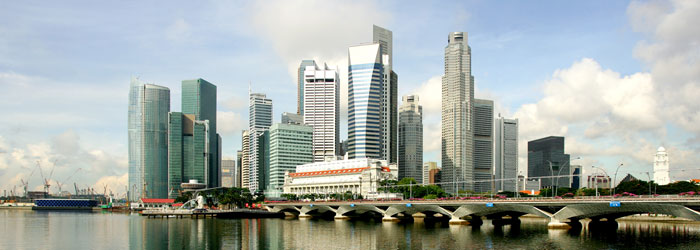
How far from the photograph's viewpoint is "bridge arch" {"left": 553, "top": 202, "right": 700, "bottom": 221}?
3637 inches

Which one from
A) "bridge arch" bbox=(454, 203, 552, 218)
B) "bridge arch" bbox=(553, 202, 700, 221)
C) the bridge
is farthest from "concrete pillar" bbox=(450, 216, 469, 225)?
"bridge arch" bbox=(553, 202, 700, 221)

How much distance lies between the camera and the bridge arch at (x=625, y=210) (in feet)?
303

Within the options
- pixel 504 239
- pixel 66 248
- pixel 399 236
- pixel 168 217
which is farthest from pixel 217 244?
pixel 168 217

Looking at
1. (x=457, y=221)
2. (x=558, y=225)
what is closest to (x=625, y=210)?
(x=558, y=225)

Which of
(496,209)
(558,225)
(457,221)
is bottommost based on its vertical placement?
(457,221)

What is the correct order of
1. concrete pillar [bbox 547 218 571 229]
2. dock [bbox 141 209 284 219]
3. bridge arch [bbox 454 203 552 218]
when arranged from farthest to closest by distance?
1. dock [bbox 141 209 284 219]
2. bridge arch [bbox 454 203 552 218]
3. concrete pillar [bbox 547 218 571 229]

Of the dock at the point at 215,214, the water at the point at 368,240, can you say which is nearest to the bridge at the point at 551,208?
the water at the point at 368,240

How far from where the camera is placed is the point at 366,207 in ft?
540

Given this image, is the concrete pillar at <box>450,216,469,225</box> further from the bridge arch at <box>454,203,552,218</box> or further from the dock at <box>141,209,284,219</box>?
the dock at <box>141,209,284,219</box>

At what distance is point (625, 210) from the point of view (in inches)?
4033

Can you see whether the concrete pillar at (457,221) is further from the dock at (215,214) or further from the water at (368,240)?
the dock at (215,214)

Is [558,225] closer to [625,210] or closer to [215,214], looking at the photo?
[625,210]

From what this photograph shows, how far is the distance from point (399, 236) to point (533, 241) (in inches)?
965

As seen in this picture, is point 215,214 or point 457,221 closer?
point 457,221
